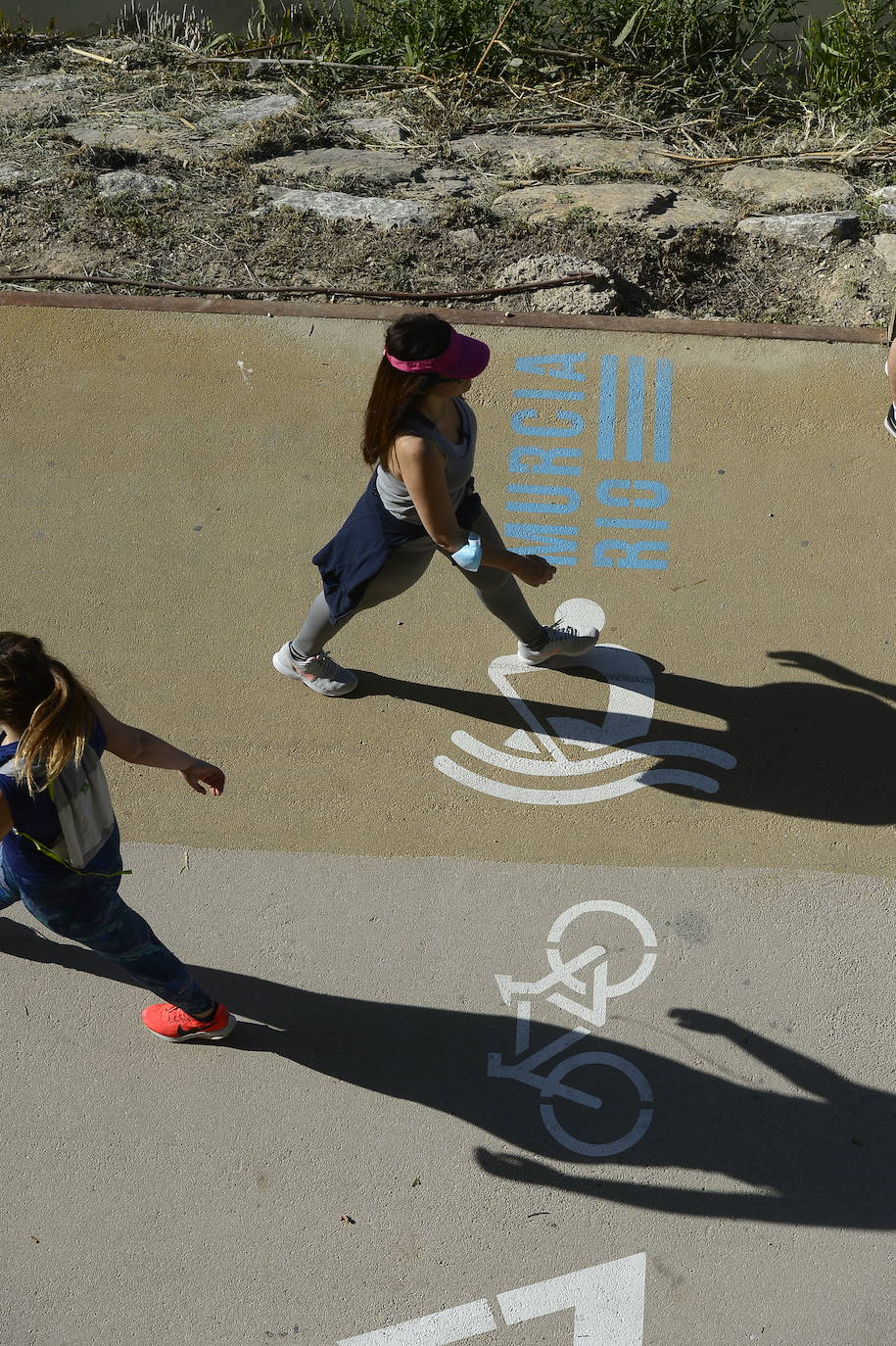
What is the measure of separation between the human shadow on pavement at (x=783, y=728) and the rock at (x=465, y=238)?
285 centimetres

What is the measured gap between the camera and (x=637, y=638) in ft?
15.5

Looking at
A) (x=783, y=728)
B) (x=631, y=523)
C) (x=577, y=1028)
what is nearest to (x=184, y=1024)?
(x=577, y=1028)

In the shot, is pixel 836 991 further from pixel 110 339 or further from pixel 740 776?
pixel 110 339

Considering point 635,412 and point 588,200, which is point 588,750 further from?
point 588,200

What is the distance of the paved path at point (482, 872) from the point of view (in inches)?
132

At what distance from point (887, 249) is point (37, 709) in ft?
17.7

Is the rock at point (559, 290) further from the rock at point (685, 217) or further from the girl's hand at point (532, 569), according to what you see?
the girl's hand at point (532, 569)

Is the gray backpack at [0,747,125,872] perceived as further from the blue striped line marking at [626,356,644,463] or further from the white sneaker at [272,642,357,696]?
the blue striped line marking at [626,356,644,463]

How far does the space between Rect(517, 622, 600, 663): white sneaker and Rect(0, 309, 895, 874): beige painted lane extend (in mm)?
140

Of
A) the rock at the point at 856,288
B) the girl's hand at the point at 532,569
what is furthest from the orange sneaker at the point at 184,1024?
the rock at the point at 856,288

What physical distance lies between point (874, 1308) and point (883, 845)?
5.10 feet

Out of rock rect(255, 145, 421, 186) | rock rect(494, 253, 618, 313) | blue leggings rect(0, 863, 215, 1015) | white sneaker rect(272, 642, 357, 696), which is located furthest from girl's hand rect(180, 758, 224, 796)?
rock rect(255, 145, 421, 186)

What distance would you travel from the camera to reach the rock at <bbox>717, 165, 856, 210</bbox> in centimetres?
638

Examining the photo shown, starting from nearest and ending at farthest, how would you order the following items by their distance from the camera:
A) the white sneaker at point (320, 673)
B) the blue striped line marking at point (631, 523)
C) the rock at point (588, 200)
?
1. the white sneaker at point (320, 673)
2. the blue striped line marking at point (631, 523)
3. the rock at point (588, 200)
